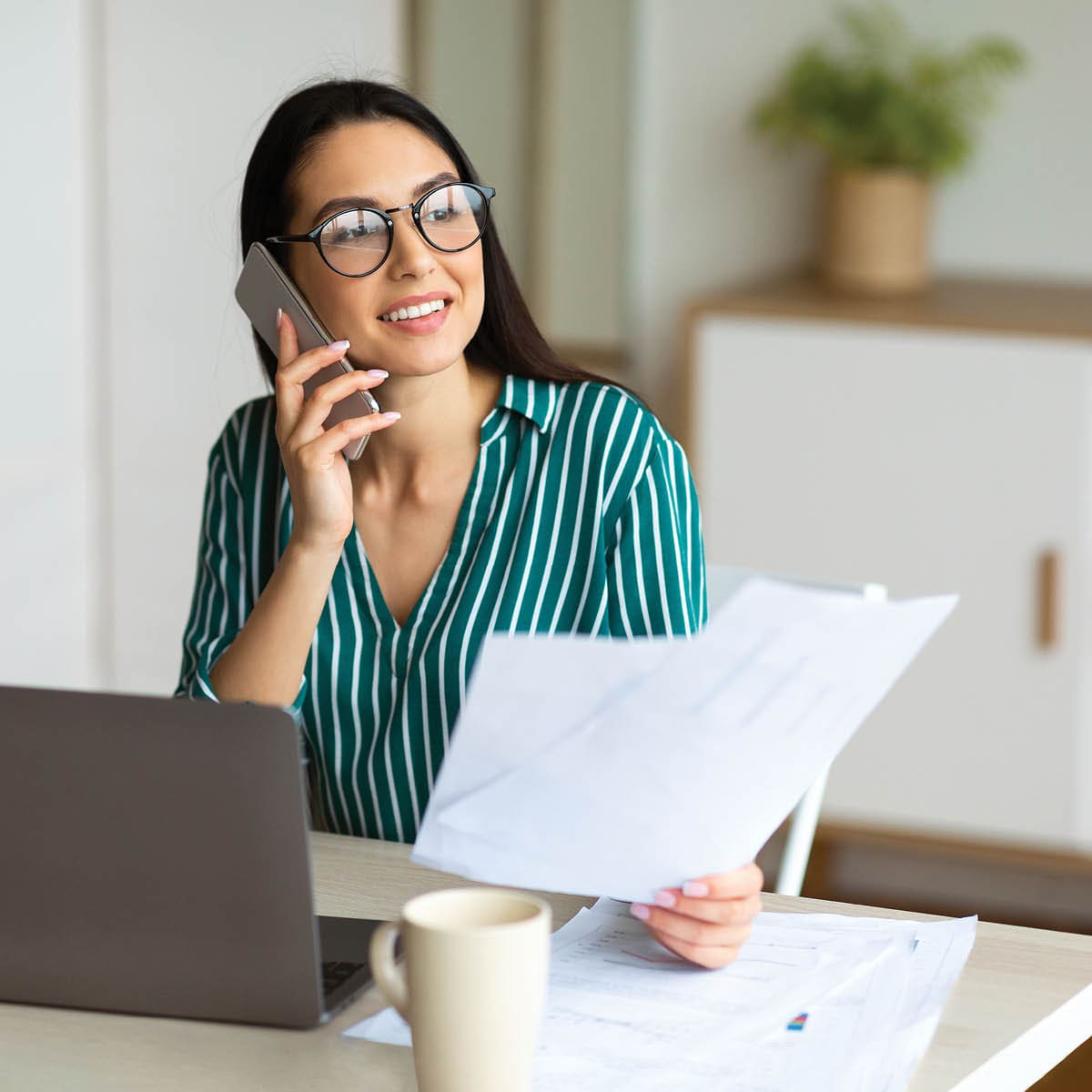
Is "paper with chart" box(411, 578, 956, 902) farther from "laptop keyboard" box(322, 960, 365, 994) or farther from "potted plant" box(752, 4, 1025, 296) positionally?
"potted plant" box(752, 4, 1025, 296)

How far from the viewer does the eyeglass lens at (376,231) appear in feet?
4.79

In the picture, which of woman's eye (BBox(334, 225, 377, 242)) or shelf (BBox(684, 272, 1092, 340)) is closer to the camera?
woman's eye (BBox(334, 225, 377, 242))

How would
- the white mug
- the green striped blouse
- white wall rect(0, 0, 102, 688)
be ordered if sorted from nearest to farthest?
the white mug
the green striped blouse
white wall rect(0, 0, 102, 688)

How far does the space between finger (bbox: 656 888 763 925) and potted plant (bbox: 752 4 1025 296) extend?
88.2 inches

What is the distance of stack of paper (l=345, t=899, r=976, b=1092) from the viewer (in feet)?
3.11

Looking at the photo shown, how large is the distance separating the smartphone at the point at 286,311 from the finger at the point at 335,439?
5cm

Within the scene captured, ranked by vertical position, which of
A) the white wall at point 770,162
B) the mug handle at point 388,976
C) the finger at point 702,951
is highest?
the white wall at point 770,162

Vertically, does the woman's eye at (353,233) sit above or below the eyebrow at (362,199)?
below

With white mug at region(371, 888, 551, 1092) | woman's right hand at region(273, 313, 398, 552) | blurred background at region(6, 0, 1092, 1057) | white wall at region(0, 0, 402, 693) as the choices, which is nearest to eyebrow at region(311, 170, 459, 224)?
woman's right hand at region(273, 313, 398, 552)

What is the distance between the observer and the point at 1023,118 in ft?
10.4

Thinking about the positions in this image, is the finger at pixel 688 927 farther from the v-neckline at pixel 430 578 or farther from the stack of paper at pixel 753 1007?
the v-neckline at pixel 430 578

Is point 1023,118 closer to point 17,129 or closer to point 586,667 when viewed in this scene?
point 17,129

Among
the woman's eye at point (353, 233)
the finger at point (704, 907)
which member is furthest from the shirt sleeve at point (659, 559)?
the finger at point (704, 907)

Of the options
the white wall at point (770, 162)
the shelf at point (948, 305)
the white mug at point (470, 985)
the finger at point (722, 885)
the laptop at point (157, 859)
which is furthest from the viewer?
the white wall at point (770, 162)
